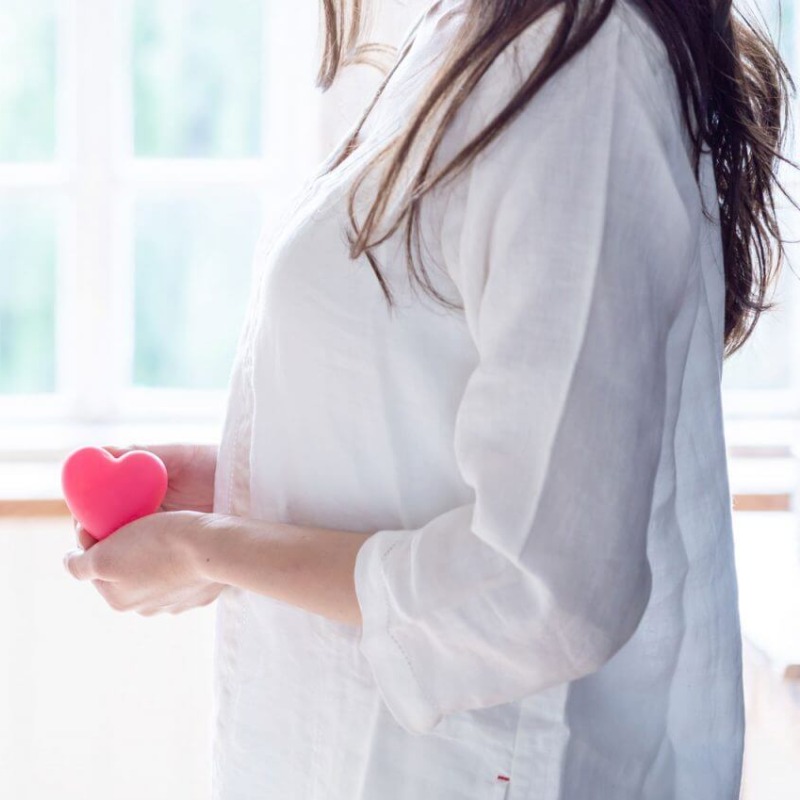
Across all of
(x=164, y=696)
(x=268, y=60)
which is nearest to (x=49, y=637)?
(x=164, y=696)

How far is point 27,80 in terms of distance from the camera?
217cm

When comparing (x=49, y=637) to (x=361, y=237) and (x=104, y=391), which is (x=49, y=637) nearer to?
(x=104, y=391)

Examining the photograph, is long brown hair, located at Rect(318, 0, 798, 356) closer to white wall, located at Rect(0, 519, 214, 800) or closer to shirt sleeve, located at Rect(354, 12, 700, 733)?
shirt sleeve, located at Rect(354, 12, 700, 733)

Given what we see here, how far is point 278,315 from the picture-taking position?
66 cm

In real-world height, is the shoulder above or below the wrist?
above

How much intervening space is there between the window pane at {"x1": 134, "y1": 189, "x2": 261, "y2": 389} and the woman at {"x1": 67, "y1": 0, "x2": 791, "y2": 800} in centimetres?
147

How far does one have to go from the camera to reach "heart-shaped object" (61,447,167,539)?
2.71 feet

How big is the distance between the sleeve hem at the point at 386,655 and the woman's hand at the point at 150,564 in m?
0.14

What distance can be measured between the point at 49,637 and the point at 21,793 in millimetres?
278

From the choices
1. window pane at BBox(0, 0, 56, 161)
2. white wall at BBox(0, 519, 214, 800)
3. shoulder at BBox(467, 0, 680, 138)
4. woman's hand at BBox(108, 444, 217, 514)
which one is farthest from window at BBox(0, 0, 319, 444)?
shoulder at BBox(467, 0, 680, 138)

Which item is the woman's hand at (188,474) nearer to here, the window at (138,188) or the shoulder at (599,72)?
the shoulder at (599,72)

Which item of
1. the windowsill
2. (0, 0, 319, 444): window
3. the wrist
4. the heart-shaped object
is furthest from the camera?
(0, 0, 319, 444): window

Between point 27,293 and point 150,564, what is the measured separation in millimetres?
1637

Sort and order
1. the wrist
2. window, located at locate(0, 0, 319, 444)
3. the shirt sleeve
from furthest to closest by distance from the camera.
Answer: window, located at locate(0, 0, 319, 444) < the wrist < the shirt sleeve
